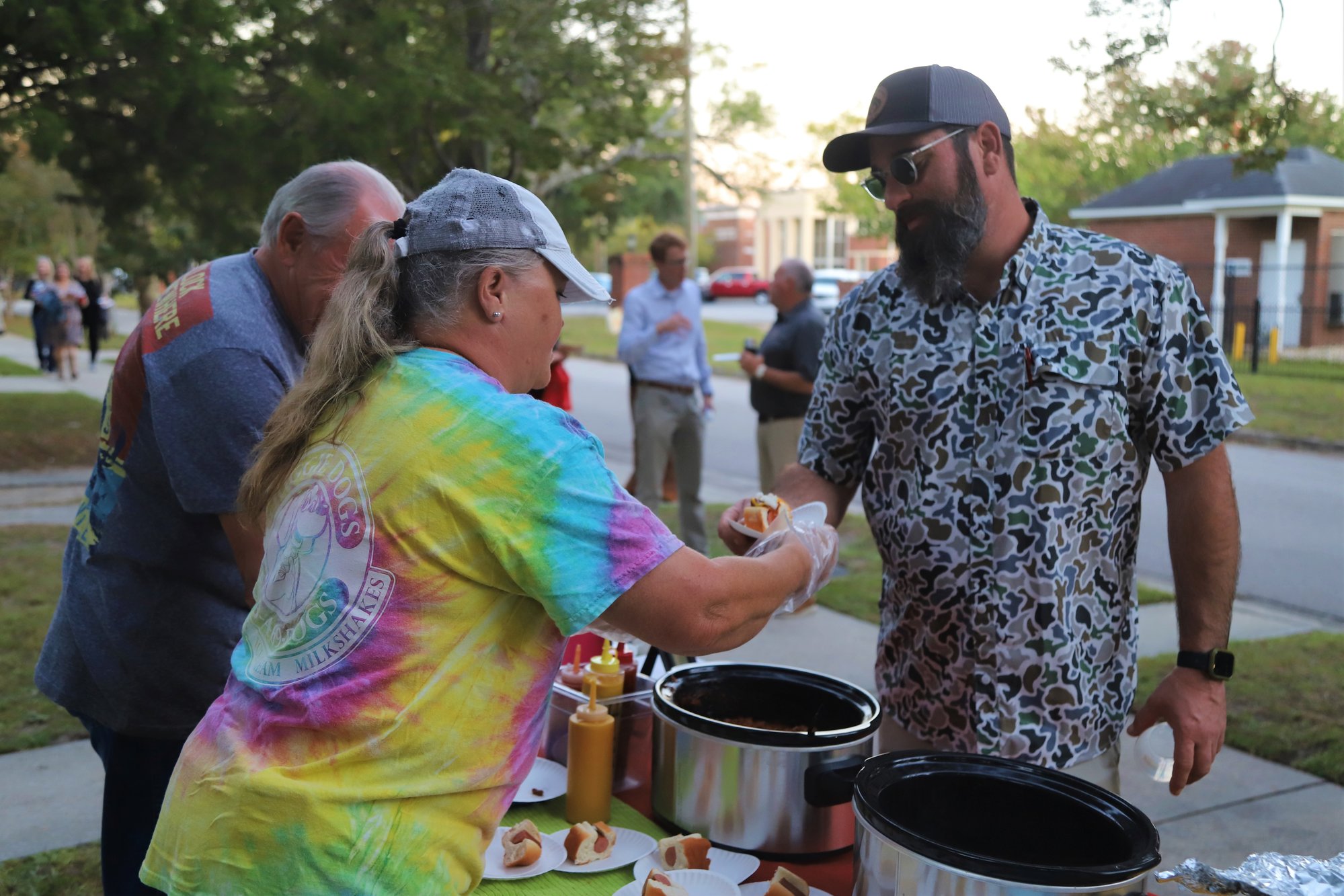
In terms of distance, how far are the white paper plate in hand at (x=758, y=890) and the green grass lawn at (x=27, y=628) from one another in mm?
3084

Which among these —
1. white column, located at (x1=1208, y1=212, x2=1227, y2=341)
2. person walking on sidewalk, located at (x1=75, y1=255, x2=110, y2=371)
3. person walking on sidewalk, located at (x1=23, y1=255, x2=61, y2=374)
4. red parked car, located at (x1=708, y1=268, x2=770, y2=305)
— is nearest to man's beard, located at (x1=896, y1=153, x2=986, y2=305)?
person walking on sidewalk, located at (x1=23, y1=255, x2=61, y2=374)

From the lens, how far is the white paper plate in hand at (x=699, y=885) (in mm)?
1726

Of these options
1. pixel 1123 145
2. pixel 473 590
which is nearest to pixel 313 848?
pixel 473 590

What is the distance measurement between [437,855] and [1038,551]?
1.27 meters

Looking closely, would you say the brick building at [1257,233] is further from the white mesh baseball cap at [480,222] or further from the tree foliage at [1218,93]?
the white mesh baseball cap at [480,222]

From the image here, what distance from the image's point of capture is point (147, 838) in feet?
7.34

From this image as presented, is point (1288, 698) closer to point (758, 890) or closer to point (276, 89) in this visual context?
point (758, 890)

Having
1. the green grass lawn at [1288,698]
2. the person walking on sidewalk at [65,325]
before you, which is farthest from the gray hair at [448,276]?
the person walking on sidewalk at [65,325]

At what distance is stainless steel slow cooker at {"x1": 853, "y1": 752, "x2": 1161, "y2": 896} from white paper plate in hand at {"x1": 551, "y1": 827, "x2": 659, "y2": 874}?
1.38 feet

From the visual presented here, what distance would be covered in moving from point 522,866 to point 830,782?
0.53 meters

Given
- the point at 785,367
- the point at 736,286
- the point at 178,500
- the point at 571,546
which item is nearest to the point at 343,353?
the point at 571,546

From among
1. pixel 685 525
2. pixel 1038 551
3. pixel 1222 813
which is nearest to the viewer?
pixel 1038 551

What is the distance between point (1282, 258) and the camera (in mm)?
24703

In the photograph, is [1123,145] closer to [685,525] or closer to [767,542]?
[685,525]
